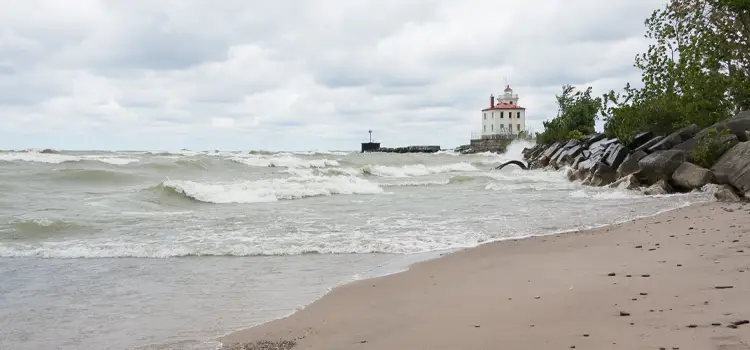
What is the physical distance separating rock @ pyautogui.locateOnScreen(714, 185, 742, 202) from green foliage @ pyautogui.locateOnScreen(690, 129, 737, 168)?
268 cm

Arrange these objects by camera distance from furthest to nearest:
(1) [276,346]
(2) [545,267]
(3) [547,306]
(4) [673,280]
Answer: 1. (2) [545,267]
2. (4) [673,280]
3. (3) [547,306]
4. (1) [276,346]

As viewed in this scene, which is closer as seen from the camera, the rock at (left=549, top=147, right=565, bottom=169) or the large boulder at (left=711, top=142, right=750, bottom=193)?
the large boulder at (left=711, top=142, right=750, bottom=193)

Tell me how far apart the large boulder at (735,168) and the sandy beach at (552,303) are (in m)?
6.19

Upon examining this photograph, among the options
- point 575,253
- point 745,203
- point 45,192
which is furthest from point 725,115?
point 45,192

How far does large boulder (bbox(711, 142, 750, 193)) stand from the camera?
13.1m

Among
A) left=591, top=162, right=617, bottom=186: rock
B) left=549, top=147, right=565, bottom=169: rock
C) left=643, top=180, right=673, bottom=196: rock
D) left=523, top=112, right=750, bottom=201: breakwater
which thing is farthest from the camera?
left=549, top=147, right=565, bottom=169: rock

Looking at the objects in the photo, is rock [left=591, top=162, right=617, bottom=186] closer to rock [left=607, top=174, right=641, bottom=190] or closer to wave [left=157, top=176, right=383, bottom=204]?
rock [left=607, top=174, right=641, bottom=190]

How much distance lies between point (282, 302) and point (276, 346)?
5.50 feet

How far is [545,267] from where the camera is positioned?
6.57 metres

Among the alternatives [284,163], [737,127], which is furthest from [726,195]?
[284,163]

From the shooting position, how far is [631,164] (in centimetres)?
1841

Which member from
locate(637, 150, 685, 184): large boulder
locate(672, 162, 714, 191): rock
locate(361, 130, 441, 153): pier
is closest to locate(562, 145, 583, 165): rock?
locate(637, 150, 685, 184): large boulder

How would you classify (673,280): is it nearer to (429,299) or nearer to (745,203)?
(429,299)

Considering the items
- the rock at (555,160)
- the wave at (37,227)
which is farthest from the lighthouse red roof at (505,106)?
the wave at (37,227)
